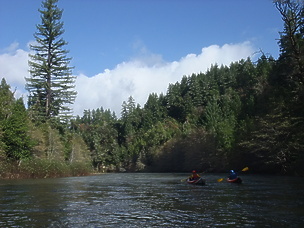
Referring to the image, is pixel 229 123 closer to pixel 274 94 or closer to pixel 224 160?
pixel 224 160

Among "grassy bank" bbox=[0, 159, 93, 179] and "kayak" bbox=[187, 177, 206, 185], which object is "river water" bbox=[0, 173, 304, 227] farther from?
"grassy bank" bbox=[0, 159, 93, 179]

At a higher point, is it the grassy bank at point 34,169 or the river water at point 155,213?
the grassy bank at point 34,169

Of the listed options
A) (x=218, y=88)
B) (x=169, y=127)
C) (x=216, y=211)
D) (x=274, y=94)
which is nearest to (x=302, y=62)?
(x=216, y=211)

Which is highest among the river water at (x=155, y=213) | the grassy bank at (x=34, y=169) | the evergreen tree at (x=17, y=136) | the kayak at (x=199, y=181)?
the evergreen tree at (x=17, y=136)

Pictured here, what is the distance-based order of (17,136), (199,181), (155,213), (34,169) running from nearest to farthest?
(155,213) < (199,181) < (34,169) < (17,136)

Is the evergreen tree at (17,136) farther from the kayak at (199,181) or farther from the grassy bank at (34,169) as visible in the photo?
the kayak at (199,181)

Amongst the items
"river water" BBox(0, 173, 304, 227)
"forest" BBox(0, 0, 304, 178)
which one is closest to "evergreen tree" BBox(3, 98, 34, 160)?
"forest" BBox(0, 0, 304, 178)

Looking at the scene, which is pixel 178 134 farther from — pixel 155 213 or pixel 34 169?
pixel 155 213

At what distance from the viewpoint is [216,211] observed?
13781 millimetres

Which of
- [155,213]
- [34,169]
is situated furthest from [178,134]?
[155,213]

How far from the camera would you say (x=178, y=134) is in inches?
3506

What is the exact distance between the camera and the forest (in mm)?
30023

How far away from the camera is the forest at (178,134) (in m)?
30.0

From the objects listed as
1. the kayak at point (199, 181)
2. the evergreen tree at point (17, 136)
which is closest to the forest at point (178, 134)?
the evergreen tree at point (17, 136)
